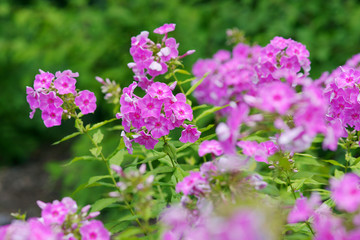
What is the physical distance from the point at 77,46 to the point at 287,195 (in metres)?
4.21

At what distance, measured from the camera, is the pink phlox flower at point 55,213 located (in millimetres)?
1473

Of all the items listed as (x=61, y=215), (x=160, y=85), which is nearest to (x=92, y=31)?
(x=160, y=85)

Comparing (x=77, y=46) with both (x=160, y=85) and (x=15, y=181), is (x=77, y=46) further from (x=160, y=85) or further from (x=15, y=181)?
(x=160, y=85)

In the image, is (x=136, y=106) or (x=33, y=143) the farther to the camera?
(x=33, y=143)

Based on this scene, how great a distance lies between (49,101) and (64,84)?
107mm

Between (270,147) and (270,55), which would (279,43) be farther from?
(270,147)

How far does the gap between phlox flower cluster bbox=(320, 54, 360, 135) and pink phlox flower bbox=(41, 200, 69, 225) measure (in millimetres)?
1205

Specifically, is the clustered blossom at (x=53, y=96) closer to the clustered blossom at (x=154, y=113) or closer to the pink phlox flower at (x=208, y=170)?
the clustered blossom at (x=154, y=113)

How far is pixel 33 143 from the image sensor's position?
8297 millimetres

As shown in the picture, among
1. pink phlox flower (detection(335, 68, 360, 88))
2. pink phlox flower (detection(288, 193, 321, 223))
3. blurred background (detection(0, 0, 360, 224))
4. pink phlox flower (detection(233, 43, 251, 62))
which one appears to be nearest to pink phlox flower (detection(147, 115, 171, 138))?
pink phlox flower (detection(288, 193, 321, 223))

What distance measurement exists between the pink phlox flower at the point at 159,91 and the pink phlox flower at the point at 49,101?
1.54 ft

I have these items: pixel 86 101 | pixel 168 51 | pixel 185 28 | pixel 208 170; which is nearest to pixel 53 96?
pixel 86 101

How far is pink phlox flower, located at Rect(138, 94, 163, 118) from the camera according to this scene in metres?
1.84

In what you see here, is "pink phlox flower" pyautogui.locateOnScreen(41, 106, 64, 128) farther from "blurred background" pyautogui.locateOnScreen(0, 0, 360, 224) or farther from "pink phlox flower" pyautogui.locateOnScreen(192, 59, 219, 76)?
"blurred background" pyautogui.locateOnScreen(0, 0, 360, 224)
